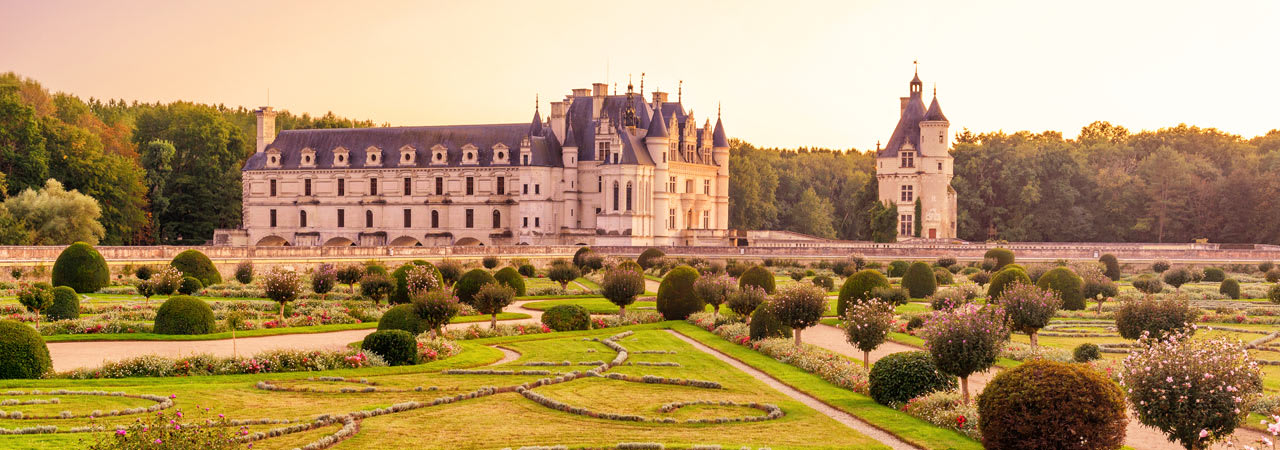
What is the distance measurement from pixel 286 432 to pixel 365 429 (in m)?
1.05

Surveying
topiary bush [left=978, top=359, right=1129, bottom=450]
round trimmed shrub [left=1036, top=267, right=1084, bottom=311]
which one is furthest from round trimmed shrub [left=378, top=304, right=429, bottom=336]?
round trimmed shrub [left=1036, top=267, right=1084, bottom=311]

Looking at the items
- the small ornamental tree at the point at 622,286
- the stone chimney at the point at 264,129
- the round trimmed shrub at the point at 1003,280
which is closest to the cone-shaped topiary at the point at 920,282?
the round trimmed shrub at the point at 1003,280

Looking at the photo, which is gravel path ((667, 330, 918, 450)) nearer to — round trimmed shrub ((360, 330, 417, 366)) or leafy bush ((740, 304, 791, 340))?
leafy bush ((740, 304, 791, 340))

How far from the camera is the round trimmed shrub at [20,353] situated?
1967 centimetres

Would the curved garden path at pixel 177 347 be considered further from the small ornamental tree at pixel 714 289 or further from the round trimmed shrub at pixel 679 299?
the small ornamental tree at pixel 714 289

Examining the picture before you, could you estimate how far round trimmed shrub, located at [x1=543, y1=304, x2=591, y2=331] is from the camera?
98.8ft

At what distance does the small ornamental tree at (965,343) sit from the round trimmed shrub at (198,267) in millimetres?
27236

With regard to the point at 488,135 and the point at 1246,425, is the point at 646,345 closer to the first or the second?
the point at 1246,425

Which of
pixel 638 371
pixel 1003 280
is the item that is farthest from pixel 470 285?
pixel 1003 280

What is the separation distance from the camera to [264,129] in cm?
8206

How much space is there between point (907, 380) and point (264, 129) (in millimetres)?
70153

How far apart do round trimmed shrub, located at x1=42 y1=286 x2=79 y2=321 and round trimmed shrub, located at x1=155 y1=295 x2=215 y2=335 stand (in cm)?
313

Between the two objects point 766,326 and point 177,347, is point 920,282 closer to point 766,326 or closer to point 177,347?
point 766,326

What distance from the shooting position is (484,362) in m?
23.4
